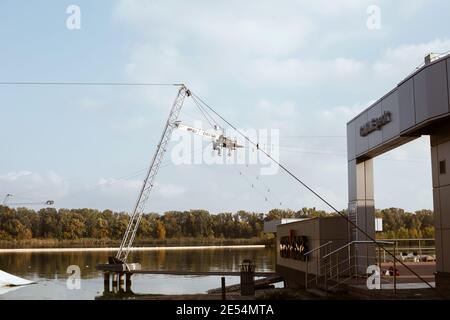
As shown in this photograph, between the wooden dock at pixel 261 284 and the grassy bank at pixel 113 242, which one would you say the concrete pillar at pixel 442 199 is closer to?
the wooden dock at pixel 261 284

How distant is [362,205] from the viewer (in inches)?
1113

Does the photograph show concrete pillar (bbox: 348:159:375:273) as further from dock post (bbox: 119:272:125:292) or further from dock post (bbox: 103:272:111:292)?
dock post (bbox: 119:272:125:292)

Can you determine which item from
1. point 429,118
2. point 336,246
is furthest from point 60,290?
point 429,118

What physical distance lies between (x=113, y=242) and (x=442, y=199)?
143299 millimetres

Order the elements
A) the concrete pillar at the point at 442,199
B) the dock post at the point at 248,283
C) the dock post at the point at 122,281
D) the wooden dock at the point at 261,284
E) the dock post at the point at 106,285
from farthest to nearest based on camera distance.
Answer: the dock post at the point at 122,281 < the dock post at the point at 106,285 < the wooden dock at the point at 261,284 < the concrete pillar at the point at 442,199 < the dock post at the point at 248,283

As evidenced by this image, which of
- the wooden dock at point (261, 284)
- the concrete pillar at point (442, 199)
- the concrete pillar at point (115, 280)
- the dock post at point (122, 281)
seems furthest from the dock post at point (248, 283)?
the concrete pillar at point (115, 280)

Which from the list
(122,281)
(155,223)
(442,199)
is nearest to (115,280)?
(122,281)

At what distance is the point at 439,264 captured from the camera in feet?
71.9

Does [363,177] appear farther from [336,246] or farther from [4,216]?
[4,216]

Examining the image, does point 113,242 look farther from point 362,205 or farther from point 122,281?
point 362,205

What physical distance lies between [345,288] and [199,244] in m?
158

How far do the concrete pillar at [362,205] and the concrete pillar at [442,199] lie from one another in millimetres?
→ 5191

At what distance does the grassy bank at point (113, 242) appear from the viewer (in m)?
150
